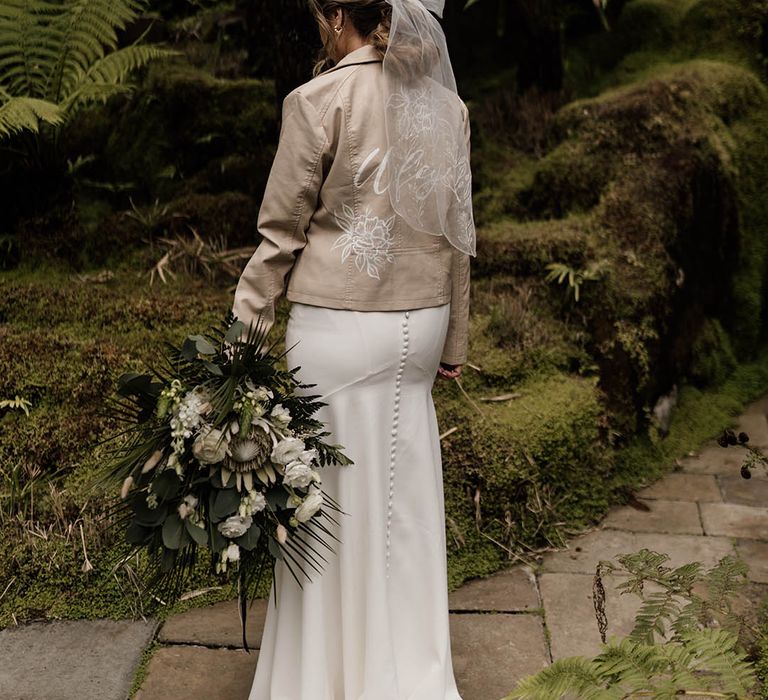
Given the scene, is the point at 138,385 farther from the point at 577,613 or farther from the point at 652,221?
the point at 652,221

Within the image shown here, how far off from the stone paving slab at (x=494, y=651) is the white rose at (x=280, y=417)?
1.44 metres

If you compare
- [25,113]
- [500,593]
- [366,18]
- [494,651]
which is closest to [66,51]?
[25,113]

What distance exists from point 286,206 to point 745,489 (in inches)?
137

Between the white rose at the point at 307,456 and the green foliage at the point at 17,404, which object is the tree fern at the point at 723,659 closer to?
the white rose at the point at 307,456

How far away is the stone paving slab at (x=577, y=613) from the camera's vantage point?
391cm

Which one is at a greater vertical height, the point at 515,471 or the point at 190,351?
the point at 190,351

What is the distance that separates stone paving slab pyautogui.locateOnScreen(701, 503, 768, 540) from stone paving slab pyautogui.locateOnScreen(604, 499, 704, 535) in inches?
2.2

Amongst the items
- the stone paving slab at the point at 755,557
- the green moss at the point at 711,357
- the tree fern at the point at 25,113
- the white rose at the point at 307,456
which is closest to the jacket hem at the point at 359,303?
the white rose at the point at 307,456

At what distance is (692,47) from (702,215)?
6.17ft

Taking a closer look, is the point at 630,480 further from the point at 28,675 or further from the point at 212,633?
the point at 28,675

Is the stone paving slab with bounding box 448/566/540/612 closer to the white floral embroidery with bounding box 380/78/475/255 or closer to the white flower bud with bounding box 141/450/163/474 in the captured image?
the white floral embroidery with bounding box 380/78/475/255

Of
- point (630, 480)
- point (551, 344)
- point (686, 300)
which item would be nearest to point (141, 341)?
point (551, 344)

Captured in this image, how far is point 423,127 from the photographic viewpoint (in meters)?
2.99

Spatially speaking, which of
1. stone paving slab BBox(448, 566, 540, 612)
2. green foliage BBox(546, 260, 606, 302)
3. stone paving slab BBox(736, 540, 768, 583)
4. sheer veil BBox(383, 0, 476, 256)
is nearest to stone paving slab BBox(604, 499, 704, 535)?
stone paving slab BBox(736, 540, 768, 583)
